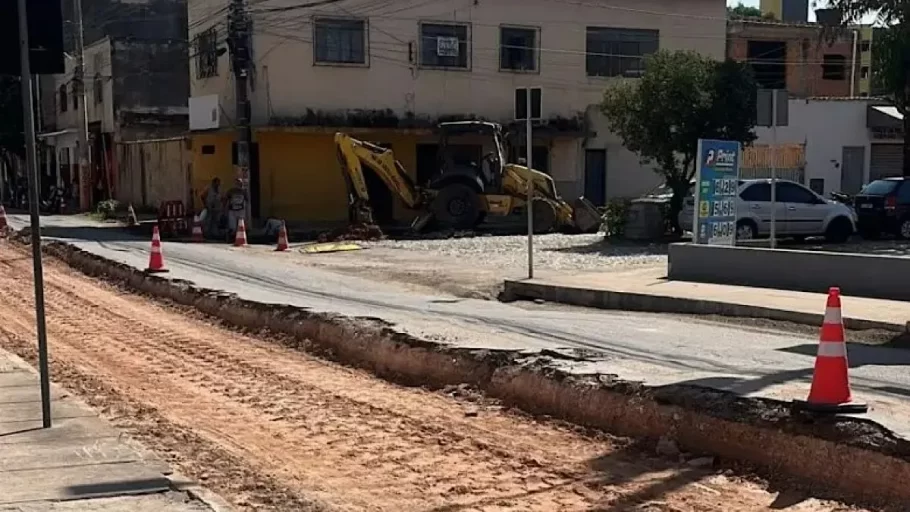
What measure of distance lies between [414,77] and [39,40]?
92.4ft

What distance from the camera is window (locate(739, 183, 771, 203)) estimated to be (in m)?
25.8

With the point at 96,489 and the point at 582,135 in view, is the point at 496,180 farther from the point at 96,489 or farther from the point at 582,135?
the point at 96,489

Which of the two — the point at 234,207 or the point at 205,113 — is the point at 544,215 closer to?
the point at 234,207

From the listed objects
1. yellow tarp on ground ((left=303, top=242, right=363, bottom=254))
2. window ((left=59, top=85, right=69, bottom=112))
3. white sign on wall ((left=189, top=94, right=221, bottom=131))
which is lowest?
yellow tarp on ground ((left=303, top=242, right=363, bottom=254))

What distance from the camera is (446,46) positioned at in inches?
1430

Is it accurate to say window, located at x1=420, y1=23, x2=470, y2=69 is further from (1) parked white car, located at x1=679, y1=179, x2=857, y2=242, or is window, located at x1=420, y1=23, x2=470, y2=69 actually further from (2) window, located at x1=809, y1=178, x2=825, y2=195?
(2) window, located at x1=809, y1=178, x2=825, y2=195

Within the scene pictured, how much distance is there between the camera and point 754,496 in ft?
21.4

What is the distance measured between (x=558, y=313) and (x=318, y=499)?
27.5 feet

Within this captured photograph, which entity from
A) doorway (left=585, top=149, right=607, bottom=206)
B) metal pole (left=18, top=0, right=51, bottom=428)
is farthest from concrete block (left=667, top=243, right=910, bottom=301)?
doorway (left=585, top=149, right=607, bottom=206)

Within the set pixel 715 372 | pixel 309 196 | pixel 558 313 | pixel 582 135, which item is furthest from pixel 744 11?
pixel 715 372

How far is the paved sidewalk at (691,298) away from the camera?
1320cm

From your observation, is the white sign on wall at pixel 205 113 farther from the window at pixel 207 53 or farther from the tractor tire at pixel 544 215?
the tractor tire at pixel 544 215

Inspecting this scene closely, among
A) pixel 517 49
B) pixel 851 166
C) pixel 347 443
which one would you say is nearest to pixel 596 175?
pixel 517 49

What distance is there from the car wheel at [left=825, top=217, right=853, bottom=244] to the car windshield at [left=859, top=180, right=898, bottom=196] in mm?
1132
